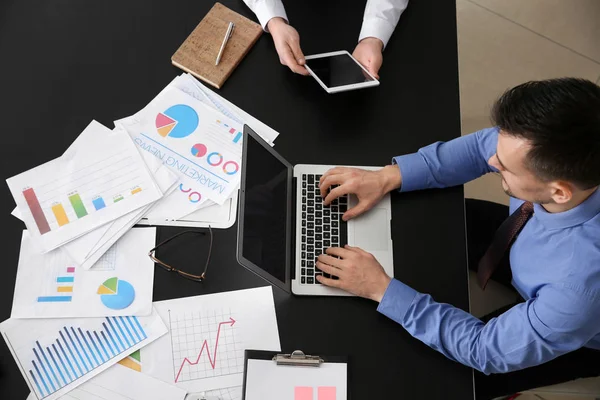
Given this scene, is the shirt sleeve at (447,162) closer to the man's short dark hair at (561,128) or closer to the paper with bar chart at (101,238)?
the man's short dark hair at (561,128)

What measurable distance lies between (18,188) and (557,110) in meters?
1.21

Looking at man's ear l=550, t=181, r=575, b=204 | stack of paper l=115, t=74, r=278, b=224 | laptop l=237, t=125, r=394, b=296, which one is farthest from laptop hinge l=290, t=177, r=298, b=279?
man's ear l=550, t=181, r=575, b=204

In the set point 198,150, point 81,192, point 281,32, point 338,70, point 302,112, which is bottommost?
point 81,192

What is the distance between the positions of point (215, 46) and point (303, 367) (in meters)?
0.86

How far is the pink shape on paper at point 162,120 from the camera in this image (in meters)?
1.32

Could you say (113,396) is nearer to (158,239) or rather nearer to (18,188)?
(158,239)

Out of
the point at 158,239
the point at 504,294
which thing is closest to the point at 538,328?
the point at 504,294

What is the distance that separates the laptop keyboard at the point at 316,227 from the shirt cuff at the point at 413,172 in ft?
0.48

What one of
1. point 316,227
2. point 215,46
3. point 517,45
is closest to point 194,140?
point 215,46

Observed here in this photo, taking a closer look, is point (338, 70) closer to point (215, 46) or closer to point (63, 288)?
point (215, 46)

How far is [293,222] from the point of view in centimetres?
122

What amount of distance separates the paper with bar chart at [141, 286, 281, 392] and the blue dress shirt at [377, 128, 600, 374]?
27cm

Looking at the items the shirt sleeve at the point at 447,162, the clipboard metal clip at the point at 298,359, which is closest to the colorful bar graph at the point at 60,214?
the clipboard metal clip at the point at 298,359

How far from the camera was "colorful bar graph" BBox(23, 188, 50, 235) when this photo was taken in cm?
122
